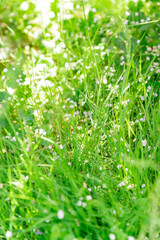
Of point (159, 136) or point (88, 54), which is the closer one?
point (159, 136)

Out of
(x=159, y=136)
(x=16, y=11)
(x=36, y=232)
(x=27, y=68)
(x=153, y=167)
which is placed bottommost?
(x=36, y=232)

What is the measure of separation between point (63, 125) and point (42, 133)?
29cm

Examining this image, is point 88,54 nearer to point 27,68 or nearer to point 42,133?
point 27,68

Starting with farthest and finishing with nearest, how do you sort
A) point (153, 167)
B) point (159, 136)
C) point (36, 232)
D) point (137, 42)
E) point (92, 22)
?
point (92, 22) → point (137, 42) → point (159, 136) → point (153, 167) → point (36, 232)

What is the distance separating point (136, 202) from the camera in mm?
1302

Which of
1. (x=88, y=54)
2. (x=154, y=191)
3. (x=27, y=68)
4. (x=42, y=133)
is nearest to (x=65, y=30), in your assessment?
(x=27, y=68)

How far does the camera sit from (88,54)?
7.06ft

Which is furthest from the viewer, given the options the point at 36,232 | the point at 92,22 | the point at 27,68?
the point at 92,22

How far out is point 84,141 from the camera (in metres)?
1.70

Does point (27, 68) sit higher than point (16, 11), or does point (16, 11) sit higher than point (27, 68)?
point (16, 11)

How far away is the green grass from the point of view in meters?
1.22

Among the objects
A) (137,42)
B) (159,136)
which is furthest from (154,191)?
(137,42)

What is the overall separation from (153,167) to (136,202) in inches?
10.2

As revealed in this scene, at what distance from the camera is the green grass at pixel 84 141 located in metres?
1.22
